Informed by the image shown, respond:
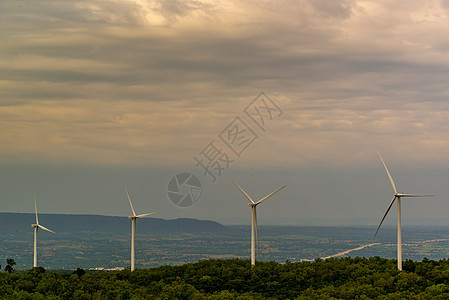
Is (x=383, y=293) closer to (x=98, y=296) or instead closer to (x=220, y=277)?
(x=220, y=277)

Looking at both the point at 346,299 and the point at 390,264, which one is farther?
the point at 390,264

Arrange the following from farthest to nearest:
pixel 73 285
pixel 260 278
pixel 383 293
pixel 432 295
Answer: pixel 260 278 → pixel 73 285 → pixel 383 293 → pixel 432 295

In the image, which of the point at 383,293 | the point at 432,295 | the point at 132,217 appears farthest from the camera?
the point at 132,217

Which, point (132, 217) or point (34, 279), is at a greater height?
point (132, 217)

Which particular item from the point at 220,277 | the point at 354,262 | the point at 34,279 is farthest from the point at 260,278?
the point at 34,279

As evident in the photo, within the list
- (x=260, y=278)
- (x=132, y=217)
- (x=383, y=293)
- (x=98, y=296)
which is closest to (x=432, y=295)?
(x=383, y=293)

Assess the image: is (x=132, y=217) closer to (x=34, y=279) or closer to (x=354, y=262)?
(x=34, y=279)
